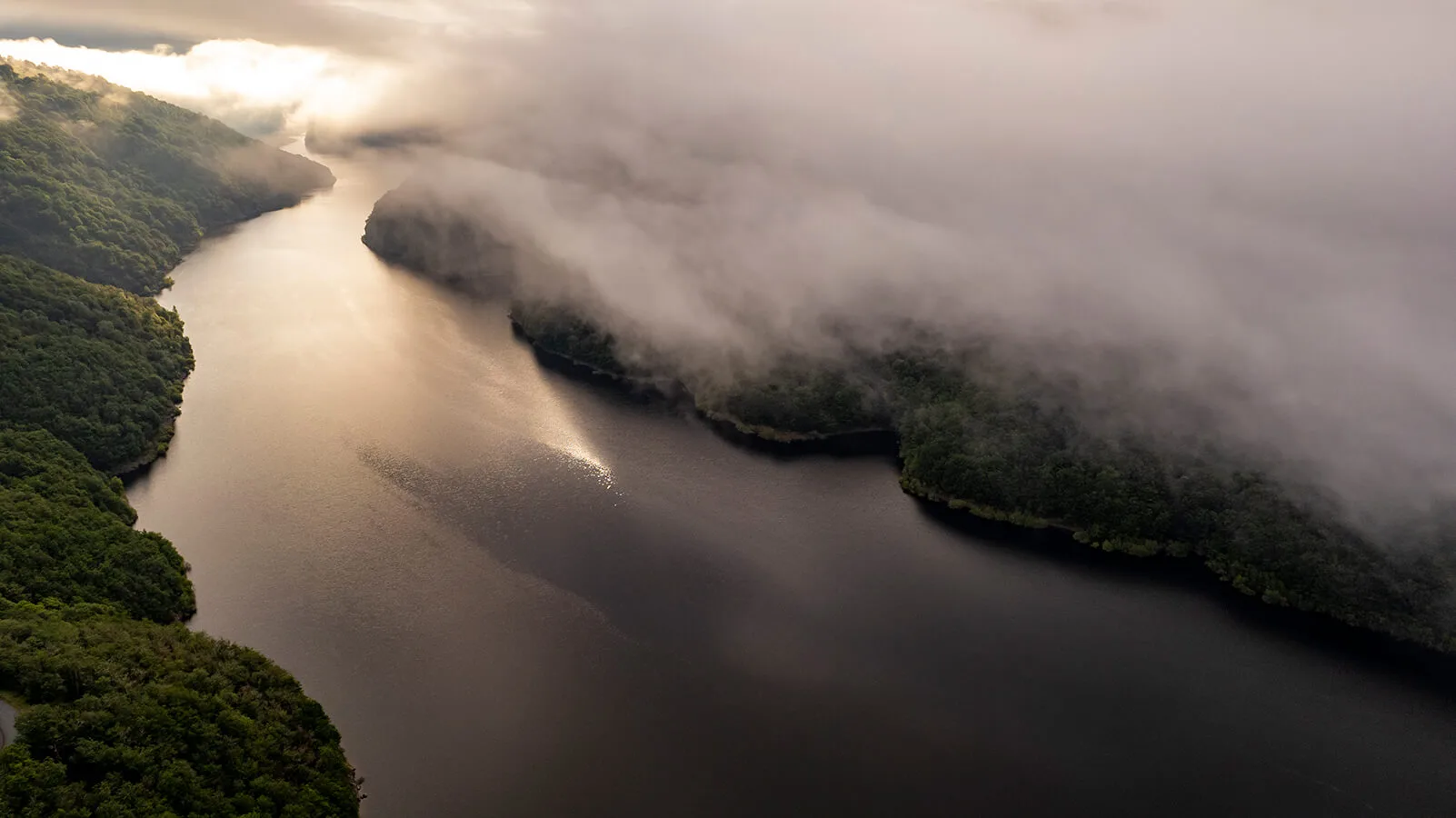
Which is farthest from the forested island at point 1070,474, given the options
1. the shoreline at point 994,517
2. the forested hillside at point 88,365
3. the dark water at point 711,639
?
the forested hillside at point 88,365

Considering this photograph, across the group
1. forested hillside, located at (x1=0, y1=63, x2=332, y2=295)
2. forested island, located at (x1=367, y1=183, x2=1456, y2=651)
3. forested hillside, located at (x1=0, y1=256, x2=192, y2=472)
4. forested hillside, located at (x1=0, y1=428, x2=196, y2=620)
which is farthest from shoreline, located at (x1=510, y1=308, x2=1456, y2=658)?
forested hillside, located at (x1=0, y1=63, x2=332, y2=295)

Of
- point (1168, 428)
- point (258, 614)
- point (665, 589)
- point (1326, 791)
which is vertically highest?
point (1168, 428)

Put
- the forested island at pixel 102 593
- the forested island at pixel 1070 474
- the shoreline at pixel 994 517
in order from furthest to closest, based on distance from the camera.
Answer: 1. the forested island at pixel 1070 474
2. the shoreline at pixel 994 517
3. the forested island at pixel 102 593

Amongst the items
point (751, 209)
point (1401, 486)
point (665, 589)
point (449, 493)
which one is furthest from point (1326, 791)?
point (751, 209)

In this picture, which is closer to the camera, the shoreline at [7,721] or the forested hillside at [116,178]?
the shoreline at [7,721]

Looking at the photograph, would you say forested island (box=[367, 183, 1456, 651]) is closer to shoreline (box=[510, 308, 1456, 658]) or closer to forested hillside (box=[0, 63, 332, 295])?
shoreline (box=[510, 308, 1456, 658])

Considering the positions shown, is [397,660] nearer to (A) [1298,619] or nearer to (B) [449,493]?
(B) [449,493]

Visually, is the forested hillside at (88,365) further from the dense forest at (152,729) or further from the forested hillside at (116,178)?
the dense forest at (152,729)
